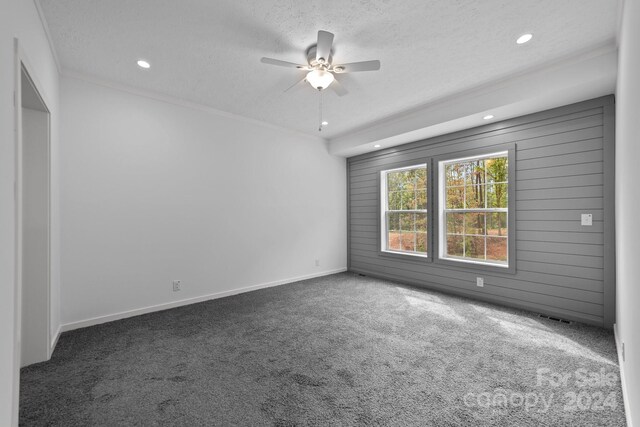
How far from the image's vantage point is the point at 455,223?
168 inches

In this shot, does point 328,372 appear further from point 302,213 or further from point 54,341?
point 302,213

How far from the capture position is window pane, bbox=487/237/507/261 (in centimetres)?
Answer: 376

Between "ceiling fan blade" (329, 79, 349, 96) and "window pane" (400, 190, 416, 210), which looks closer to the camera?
"ceiling fan blade" (329, 79, 349, 96)

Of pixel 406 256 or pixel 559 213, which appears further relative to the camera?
pixel 406 256

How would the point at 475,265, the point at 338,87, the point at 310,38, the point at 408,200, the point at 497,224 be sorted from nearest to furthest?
the point at 310,38 < the point at 338,87 < the point at 497,224 < the point at 475,265 < the point at 408,200

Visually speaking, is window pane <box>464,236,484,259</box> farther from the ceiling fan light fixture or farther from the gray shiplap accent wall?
the ceiling fan light fixture

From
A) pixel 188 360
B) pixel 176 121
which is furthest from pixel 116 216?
pixel 188 360

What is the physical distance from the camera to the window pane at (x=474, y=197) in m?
3.99

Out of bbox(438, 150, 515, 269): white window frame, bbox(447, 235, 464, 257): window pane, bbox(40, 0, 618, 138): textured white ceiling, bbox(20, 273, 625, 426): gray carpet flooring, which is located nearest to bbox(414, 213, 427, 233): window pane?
bbox(438, 150, 515, 269): white window frame

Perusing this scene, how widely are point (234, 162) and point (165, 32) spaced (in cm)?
200

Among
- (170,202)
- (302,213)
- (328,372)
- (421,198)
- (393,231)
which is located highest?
(421,198)

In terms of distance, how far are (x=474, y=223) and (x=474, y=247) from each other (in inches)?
13.6

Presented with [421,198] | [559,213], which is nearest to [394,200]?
[421,198]

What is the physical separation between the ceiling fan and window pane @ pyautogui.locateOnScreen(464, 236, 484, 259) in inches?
113
